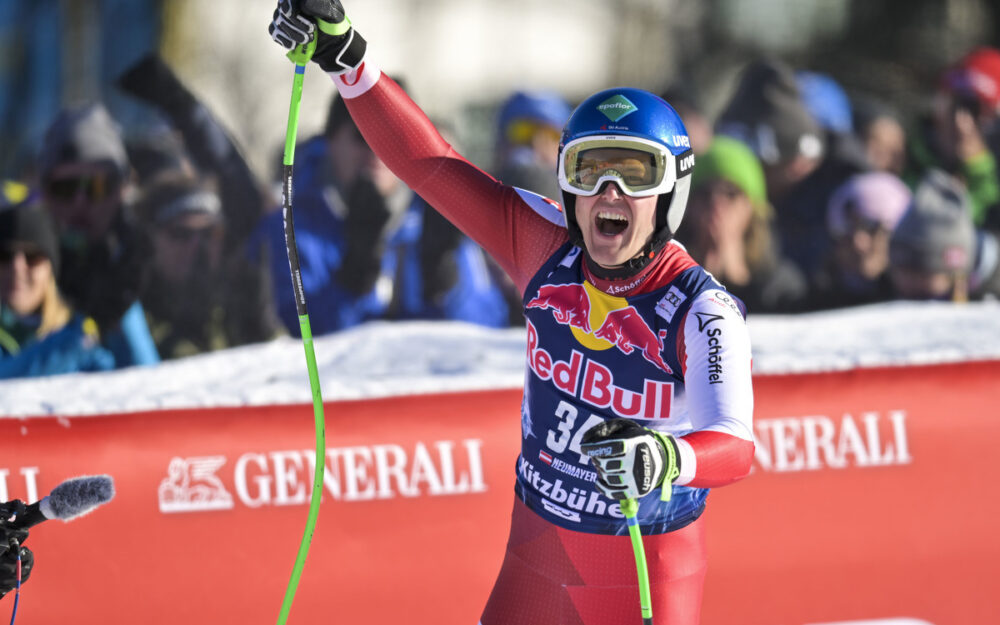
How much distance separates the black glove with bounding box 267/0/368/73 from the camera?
2.48m

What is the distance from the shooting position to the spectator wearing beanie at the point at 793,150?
16.1 feet

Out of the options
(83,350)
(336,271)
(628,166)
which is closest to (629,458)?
(628,166)

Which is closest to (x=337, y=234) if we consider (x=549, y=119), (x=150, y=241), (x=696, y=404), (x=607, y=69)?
(x=150, y=241)

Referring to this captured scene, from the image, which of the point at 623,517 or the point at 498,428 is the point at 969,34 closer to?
the point at 498,428

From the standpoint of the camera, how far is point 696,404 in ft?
7.55

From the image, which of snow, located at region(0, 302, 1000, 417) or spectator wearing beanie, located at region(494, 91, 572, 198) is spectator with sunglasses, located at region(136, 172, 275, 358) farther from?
spectator wearing beanie, located at region(494, 91, 572, 198)

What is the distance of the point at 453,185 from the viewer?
2807 millimetres

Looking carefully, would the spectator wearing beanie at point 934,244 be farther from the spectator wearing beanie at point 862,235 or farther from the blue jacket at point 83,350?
the blue jacket at point 83,350

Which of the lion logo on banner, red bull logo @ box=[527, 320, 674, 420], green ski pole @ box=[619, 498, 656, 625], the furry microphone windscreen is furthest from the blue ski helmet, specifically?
the lion logo on banner

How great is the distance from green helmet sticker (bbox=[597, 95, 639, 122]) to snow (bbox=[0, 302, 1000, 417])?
1.79m

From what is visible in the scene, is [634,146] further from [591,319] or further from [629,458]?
[629,458]

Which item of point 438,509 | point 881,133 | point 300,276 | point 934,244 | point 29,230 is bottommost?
point 438,509

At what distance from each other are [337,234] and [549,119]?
1.15m

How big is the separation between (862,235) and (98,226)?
12.0 ft
